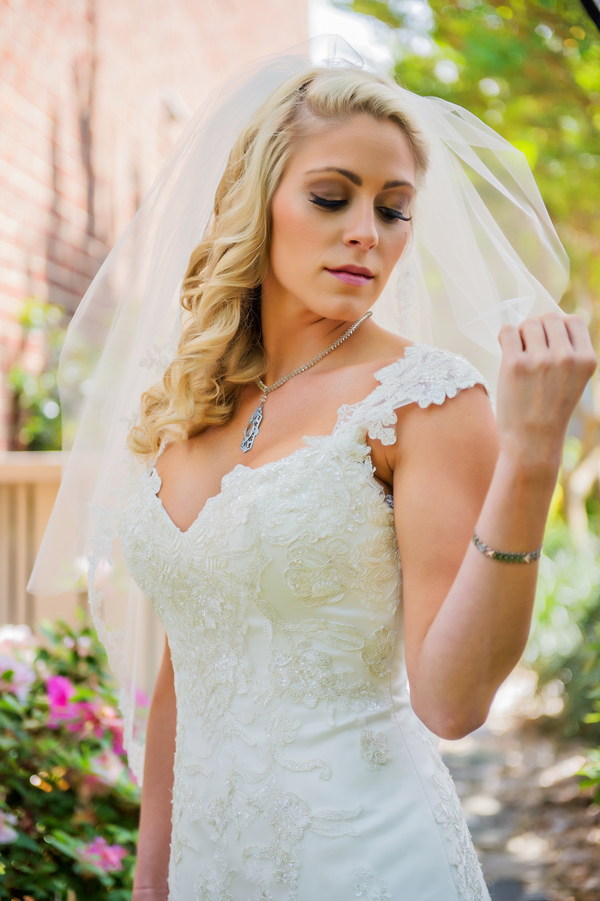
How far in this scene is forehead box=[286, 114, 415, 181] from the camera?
1722 mm

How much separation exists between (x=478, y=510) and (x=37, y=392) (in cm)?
383

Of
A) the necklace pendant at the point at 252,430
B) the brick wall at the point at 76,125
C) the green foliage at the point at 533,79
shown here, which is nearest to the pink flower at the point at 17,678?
the necklace pendant at the point at 252,430

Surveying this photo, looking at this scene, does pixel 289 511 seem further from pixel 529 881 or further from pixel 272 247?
pixel 529 881

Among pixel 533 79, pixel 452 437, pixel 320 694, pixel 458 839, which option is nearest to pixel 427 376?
pixel 452 437

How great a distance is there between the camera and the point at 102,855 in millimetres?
2342

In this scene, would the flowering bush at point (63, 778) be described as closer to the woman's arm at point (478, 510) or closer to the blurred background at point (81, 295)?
the blurred background at point (81, 295)

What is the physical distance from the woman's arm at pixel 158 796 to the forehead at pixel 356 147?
4.00 ft

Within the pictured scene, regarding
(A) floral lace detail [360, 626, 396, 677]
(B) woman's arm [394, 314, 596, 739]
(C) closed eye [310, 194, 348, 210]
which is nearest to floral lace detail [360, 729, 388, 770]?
(A) floral lace detail [360, 626, 396, 677]

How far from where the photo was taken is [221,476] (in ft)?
5.94

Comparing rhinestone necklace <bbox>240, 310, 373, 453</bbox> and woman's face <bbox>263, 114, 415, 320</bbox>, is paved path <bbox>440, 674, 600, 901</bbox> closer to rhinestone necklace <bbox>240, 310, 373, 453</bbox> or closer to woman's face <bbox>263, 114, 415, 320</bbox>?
rhinestone necklace <bbox>240, 310, 373, 453</bbox>

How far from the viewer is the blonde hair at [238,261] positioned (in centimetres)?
182

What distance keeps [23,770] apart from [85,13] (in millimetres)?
4820

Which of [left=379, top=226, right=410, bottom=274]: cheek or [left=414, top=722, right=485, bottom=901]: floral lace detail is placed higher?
[left=379, top=226, right=410, bottom=274]: cheek

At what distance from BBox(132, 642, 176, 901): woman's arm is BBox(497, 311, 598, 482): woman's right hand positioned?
123 cm
